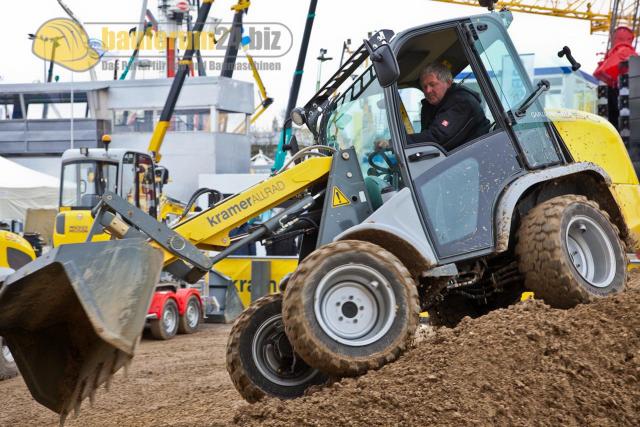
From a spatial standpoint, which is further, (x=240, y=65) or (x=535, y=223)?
(x=240, y=65)

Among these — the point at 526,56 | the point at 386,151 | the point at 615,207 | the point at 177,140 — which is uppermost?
the point at 177,140

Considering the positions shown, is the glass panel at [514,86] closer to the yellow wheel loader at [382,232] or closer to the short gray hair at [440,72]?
the yellow wheel loader at [382,232]

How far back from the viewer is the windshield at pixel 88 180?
49.0 feet

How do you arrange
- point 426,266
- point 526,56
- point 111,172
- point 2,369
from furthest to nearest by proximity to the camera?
1. point 111,172
2. point 2,369
3. point 526,56
4. point 426,266

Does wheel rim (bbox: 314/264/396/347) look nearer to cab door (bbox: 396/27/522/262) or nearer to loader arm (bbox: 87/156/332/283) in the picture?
cab door (bbox: 396/27/522/262)

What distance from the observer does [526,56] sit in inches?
262

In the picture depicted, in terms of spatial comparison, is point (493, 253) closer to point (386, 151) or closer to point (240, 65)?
point (386, 151)

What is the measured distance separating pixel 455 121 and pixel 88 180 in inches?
402

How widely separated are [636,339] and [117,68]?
33.3 m

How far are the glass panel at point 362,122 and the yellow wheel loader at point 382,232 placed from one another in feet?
0.05

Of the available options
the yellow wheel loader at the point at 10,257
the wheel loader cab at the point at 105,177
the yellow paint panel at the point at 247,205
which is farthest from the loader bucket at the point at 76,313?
the wheel loader cab at the point at 105,177

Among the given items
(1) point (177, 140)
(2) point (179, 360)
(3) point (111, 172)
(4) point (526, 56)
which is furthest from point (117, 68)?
(4) point (526, 56)

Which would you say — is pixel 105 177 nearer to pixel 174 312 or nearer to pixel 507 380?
pixel 174 312

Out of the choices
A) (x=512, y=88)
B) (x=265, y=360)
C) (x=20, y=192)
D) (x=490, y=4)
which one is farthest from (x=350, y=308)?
(x=20, y=192)
